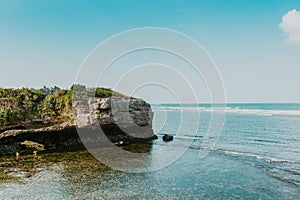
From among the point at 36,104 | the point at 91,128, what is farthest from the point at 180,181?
the point at 36,104

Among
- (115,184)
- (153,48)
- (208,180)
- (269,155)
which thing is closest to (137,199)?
(115,184)

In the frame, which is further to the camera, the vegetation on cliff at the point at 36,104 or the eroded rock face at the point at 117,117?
the vegetation on cliff at the point at 36,104

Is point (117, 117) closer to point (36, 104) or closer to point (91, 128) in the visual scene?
point (91, 128)

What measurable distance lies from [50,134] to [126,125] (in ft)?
31.4

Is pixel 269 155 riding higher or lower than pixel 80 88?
lower

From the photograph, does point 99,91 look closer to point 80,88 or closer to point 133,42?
point 80,88

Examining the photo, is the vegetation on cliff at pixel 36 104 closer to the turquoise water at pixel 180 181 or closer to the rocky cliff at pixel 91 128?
the rocky cliff at pixel 91 128

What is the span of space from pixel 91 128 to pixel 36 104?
8491mm

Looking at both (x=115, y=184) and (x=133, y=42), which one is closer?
(x=115, y=184)

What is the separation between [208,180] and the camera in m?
16.5

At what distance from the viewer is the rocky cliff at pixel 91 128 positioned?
23.9 meters

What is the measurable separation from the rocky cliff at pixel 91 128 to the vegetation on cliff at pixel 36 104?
6.01ft

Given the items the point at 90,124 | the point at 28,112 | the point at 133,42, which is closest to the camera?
the point at 133,42

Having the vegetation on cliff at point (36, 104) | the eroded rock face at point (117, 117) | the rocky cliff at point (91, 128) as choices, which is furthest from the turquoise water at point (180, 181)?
the vegetation on cliff at point (36, 104)
